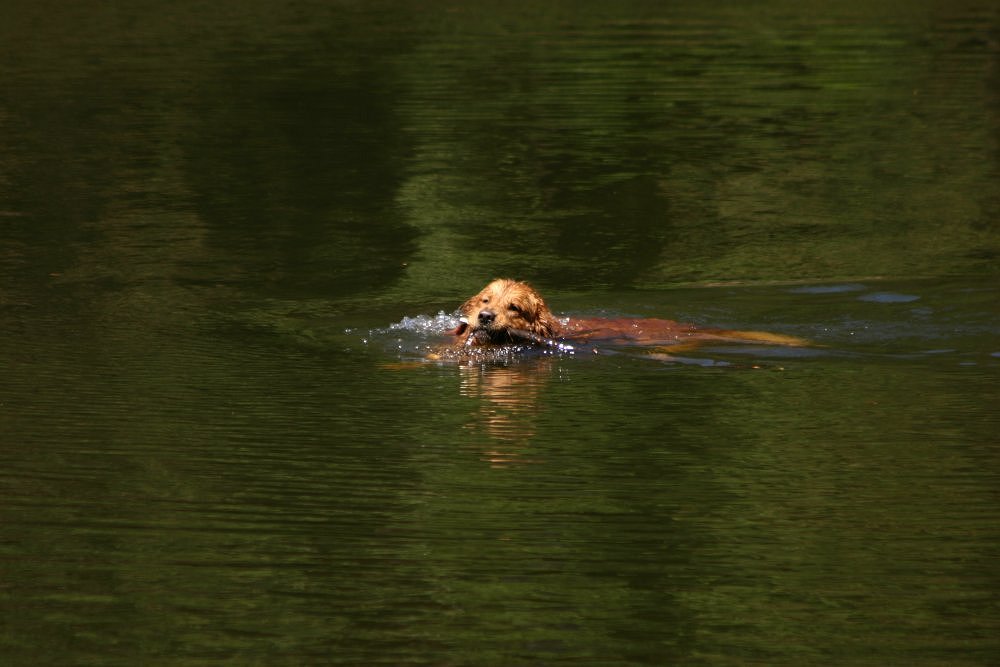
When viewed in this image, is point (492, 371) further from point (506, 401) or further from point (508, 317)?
point (506, 401)

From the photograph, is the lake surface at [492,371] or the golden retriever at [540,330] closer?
the lake surface at [492,371]

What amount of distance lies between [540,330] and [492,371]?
0.75 metres

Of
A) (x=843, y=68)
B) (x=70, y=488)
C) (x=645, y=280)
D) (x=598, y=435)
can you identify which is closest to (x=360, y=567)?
(x=70, y=488)

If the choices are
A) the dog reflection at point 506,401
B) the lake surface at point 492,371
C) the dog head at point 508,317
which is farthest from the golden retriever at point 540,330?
the dog reflection at point 506,401

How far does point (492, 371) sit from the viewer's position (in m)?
12.5

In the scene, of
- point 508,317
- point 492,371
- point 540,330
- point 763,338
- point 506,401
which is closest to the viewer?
point 506,401

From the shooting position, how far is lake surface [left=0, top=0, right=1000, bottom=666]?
719 centimetres

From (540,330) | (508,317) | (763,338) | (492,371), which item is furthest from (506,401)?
(763,338)

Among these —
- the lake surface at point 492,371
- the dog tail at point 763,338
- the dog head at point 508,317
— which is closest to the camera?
the lake surface at point 492,371

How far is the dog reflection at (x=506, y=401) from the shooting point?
9.95 metres

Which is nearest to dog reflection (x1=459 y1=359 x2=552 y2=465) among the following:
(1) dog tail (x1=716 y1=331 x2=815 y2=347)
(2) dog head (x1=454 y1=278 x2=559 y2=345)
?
(2) dog head (x1=454 y1=278 x2=559 y2=345)

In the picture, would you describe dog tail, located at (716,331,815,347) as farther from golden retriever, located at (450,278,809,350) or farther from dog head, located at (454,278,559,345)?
dog head, located at (454,278,559,345)

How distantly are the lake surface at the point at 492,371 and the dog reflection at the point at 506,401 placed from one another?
0.04m

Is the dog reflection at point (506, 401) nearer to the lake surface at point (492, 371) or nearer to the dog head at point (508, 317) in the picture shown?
the lake surface at point (492, 371)
